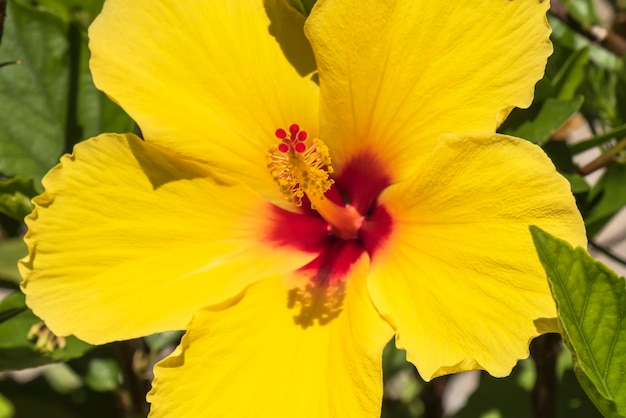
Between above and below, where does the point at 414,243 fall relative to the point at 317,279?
above

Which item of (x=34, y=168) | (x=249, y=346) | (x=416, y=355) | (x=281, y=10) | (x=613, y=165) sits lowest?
(x=34, y=168)

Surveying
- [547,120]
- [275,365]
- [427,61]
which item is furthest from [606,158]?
[275,365]

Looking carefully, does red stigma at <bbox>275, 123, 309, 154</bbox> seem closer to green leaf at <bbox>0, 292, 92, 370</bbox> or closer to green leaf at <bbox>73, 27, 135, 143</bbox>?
green leaf at <bbox>73, 27, 135, 143</bbox>

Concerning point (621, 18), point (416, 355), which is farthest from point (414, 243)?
point (621, 18)

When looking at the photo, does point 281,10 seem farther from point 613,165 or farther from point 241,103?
point 613,165

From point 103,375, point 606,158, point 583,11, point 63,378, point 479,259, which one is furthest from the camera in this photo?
point 63,378

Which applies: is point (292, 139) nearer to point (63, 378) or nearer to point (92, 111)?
point (92, 111)

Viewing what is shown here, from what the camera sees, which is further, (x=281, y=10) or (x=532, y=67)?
(x=281, y=10)
